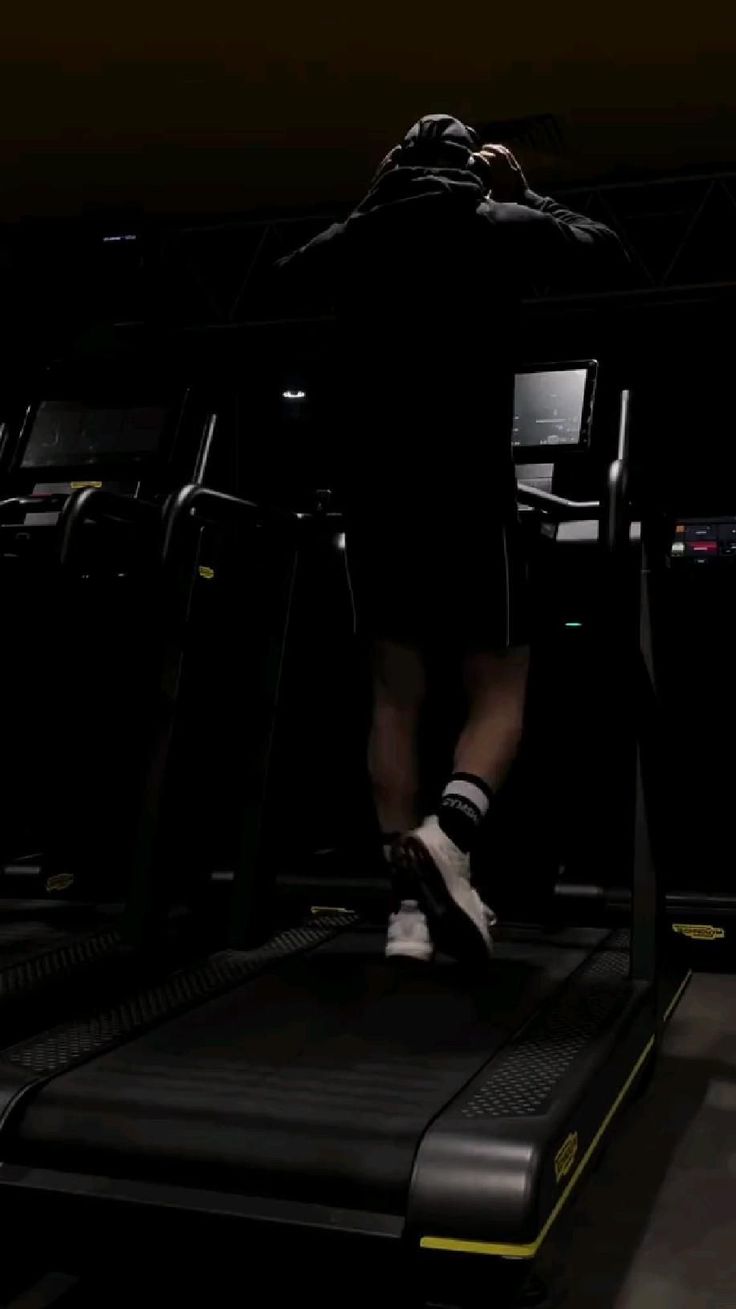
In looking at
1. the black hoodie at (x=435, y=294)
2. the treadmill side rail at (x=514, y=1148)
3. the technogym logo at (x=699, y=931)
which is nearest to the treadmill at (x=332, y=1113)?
the treadmill side rail at (x=514, y=1148)

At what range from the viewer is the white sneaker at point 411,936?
259cm

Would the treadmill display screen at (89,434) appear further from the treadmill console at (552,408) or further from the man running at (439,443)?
the man running at (439,443)

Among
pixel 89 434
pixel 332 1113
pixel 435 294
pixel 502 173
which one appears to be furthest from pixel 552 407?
pixel 332 1113

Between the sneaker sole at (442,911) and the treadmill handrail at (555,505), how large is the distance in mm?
937

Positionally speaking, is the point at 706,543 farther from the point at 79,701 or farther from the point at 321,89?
the point at 321,89

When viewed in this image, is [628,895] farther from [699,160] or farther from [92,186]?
[92,186]

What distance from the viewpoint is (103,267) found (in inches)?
266

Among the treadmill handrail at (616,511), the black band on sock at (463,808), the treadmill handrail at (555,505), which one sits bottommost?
the black band on sock at (463,808)

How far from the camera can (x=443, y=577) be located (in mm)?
2490

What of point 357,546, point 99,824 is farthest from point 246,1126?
point 99,824

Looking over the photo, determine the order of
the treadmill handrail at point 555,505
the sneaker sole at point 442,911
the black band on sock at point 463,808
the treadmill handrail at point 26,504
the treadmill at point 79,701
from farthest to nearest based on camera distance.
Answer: the treadmill at point 79,701, the treadmill handrail at point 26,504, the treadmill handrail at point 555,505, the black band on sock at point 463,808, the sneaker sole at point 442,911

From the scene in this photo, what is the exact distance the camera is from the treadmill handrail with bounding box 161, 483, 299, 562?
8.93ft

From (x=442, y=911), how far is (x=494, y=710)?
1.46ft

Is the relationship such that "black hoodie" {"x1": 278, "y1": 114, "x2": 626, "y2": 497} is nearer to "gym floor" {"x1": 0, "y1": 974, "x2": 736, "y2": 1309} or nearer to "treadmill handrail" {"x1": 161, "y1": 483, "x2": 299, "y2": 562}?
"treadmill handrail" {"x1": 161, "y1": 483, "x2": 299, "y2": 562}
